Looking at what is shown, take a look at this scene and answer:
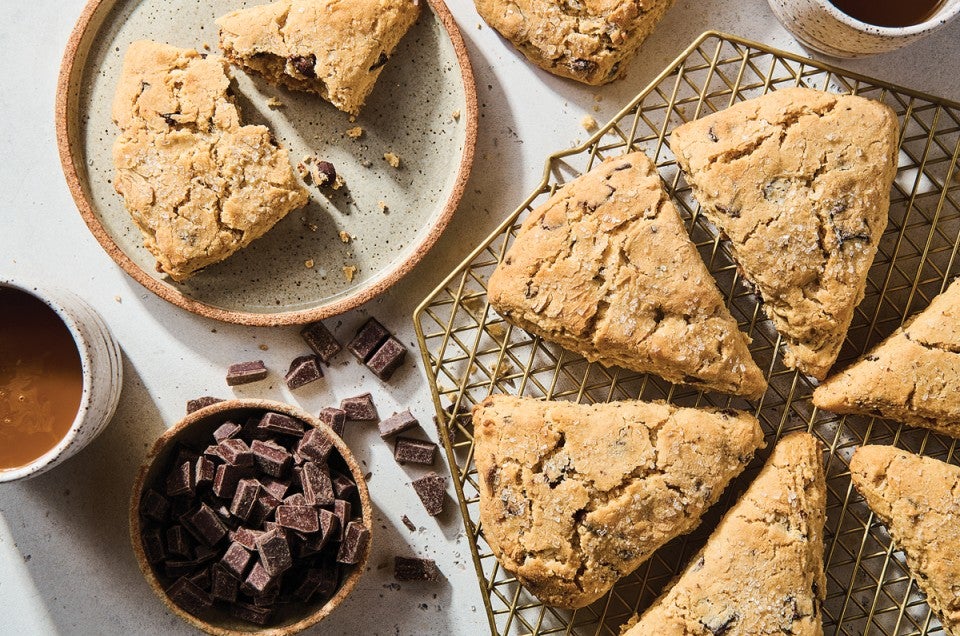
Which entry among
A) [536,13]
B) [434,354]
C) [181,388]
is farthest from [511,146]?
[181,388]

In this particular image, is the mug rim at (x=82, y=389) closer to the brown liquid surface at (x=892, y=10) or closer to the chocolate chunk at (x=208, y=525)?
the chocolate chunk at (x=208, y=525)

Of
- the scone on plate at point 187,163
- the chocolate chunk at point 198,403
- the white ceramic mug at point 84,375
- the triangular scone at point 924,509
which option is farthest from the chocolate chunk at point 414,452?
the triangular scone at point 924,509

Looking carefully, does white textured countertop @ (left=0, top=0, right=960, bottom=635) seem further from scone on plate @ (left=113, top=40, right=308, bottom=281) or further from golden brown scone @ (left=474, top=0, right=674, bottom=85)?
scone on plate @ (left=113, top=40, right=308, bottom=281)

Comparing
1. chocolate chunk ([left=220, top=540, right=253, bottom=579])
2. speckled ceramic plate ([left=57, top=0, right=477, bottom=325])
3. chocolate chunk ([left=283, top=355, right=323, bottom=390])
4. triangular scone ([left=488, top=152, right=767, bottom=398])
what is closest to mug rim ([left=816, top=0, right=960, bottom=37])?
triangular scone ([left=488, top=152, right=767, bottom=398])

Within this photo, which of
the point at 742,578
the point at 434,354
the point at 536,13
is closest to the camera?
the point at 742,578

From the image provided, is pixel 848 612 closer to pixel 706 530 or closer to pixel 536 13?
pixel 706 530

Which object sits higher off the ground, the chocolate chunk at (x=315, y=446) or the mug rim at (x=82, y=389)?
the mug rim at (x=82, y=389)

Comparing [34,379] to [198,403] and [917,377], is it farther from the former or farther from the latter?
[917,377]
